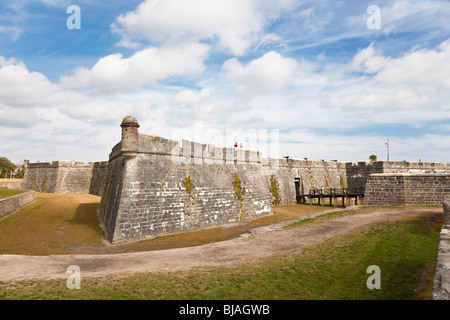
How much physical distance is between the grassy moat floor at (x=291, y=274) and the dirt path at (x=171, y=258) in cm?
72

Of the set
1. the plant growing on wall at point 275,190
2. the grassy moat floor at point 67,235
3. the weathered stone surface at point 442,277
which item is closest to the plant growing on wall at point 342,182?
the plant growing on wall at point 275,190

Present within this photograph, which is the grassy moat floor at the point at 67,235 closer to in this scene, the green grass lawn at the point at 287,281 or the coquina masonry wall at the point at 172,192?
the coquina masonry wall at the point at 172,192

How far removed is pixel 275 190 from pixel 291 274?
23288mm

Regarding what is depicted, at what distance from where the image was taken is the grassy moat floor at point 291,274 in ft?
18.6

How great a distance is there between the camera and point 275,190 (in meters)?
29.9

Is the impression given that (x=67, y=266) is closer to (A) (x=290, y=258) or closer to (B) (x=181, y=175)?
(A) (x=290, y=258)

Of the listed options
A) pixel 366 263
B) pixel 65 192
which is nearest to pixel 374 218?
pixel 366 263

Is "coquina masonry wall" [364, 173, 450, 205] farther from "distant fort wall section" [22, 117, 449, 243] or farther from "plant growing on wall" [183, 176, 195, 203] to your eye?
"plant growing on wall" [183, 176, 195, 203]

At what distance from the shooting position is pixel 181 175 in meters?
16.4

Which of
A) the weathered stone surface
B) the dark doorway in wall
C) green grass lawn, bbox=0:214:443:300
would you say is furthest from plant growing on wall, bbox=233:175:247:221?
the weathered stone surface

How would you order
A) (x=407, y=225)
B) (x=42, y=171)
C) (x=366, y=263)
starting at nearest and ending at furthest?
(x=366, y=263)
(x=407, y=225)
(x=42, y=171)

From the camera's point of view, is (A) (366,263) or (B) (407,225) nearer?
(A) (366,263)
